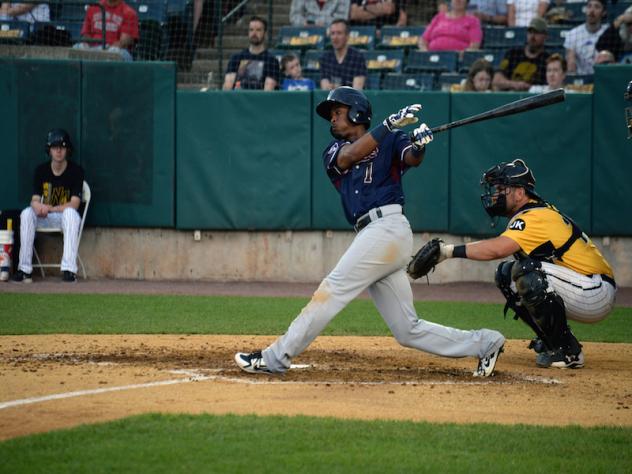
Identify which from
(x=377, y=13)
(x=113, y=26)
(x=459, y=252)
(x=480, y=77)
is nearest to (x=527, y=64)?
(x=480, y=77)

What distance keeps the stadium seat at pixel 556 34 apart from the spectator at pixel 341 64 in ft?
9.68

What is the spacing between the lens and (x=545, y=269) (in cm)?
757

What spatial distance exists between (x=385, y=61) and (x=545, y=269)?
816cm

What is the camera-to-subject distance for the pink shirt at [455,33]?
49.9ft

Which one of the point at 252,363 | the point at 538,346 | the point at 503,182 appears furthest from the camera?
the point at 538,346

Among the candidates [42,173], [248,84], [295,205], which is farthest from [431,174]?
[42,173]

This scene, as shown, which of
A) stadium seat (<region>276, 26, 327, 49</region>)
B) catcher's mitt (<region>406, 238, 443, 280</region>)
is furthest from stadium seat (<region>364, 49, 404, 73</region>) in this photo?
catcher's mitt (<region>406, 238, 443, 280</region>)

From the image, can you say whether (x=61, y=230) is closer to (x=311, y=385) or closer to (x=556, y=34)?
(x=311, y=385)

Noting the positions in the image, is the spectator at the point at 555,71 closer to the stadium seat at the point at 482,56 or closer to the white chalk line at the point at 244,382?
the stadium seat at the point at 482,56

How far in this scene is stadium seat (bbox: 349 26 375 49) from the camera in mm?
15867

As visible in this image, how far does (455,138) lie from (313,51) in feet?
10.1

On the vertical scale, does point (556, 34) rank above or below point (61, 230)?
above

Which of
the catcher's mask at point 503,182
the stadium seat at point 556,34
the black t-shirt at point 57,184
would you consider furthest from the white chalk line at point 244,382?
the stadium seat at point 556,34

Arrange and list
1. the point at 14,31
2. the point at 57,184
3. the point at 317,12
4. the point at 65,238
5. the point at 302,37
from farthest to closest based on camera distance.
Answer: the point at 317,12, the point at 302,37, the point at 14,31, the point at 57,184, the point at 65,238
